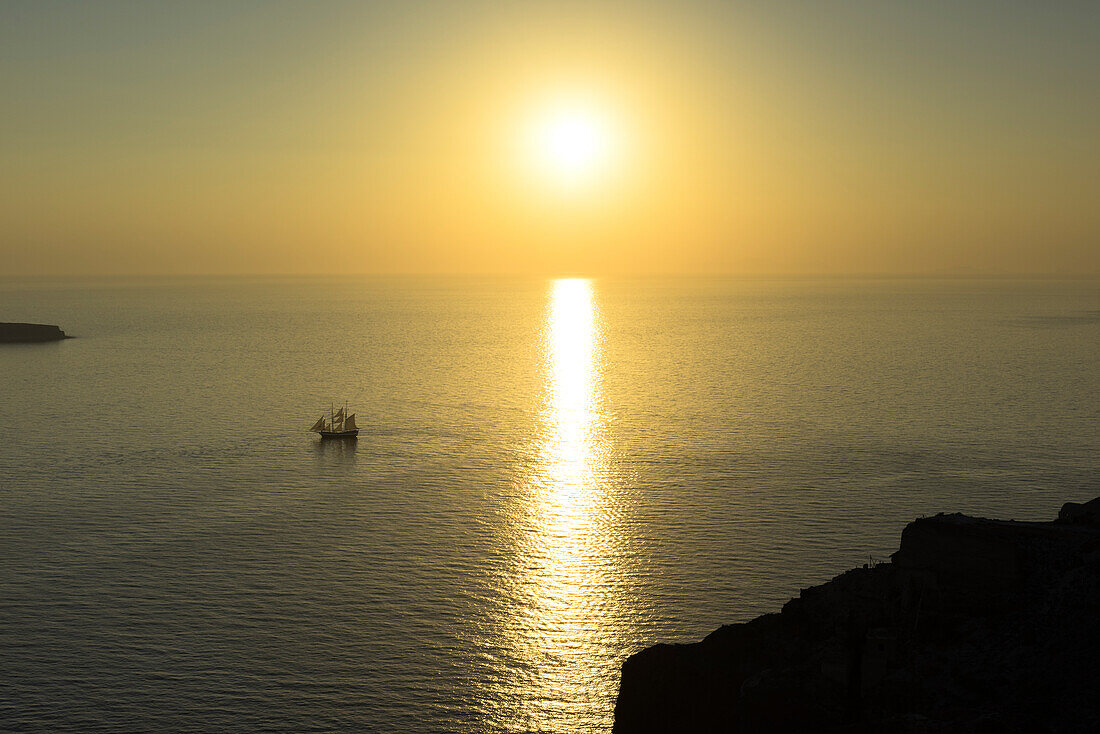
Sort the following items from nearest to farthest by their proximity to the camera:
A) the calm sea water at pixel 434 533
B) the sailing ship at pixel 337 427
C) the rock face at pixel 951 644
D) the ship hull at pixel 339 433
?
the rock face at pixel 951 644, the calm sea water at pixel 434 533, the ship hull at pixel 339 433, the sailing ship at pixel 337 427

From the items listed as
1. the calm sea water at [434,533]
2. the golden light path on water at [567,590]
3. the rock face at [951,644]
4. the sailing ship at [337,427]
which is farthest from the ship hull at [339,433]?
the rock face at [951,644]

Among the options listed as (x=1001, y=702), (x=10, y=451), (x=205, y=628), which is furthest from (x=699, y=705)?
(x=10, y=451)

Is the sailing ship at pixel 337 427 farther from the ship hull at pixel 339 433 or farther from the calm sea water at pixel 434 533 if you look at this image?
the calm sea water at pixel 434 533

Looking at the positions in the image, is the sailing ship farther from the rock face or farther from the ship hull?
the rock face

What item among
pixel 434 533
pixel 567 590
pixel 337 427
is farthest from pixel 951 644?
pixel 337 427

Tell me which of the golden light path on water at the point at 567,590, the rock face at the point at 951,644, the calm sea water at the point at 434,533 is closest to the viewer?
the rock face at the point at 951,644
